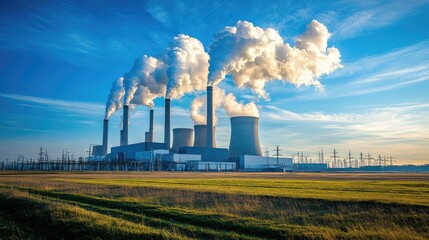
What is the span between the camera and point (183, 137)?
91562 mm

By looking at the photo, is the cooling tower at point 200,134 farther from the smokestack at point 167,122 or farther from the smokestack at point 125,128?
the smokestack at point 125,128

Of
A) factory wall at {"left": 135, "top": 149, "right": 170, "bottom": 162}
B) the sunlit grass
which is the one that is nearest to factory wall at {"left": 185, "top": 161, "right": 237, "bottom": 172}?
factory wall at {"left": 135, "top": 149, "right": 170, "bottom": 162}

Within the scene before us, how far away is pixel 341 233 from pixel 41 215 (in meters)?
9.54

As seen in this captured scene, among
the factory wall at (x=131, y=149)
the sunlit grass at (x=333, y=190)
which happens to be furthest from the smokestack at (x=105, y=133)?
the sunlit grass at (x=333, y=190)

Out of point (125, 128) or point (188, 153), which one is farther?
point (125, 128)

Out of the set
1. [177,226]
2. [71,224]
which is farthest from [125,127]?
[177,226]

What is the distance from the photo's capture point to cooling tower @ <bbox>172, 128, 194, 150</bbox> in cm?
9125

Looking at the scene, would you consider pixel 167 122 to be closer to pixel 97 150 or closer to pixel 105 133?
pixel 105 133

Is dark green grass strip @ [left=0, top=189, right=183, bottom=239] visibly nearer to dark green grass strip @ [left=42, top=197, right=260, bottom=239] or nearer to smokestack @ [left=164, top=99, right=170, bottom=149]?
dark green grass strip @ [left=42, top=197, right=260, bottom=239]

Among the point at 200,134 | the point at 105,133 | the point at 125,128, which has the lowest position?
the point at 200,134

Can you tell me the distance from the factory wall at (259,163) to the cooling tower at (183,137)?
578 inches

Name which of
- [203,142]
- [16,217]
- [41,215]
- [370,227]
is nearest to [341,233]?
[370,227]

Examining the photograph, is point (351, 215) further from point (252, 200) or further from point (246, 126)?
point (246, 126)

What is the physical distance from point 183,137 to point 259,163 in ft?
69.6
